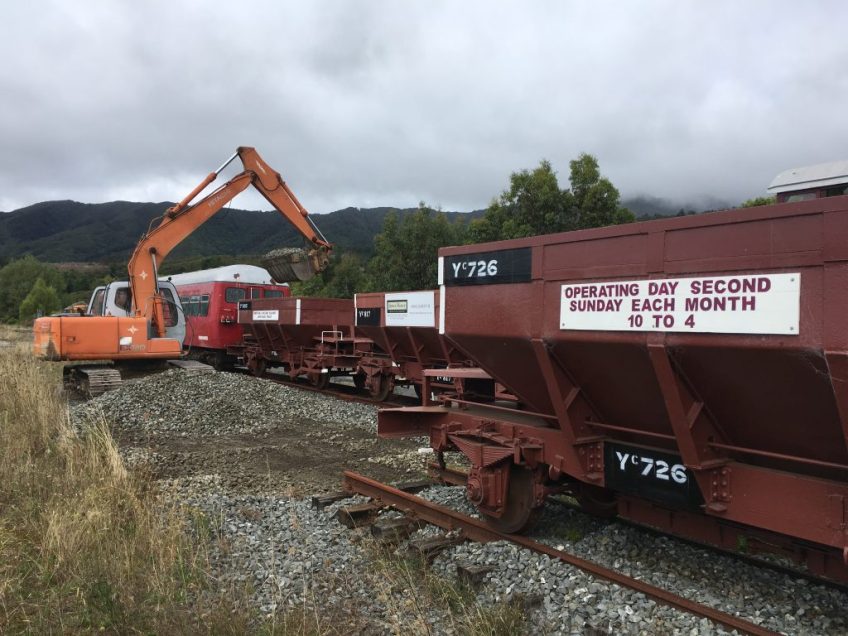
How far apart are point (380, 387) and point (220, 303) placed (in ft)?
30.3

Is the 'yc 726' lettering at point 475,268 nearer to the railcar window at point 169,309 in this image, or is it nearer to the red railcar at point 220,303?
the railcar window at point 169,309

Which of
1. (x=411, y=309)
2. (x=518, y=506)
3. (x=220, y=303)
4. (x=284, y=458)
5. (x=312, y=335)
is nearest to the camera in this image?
(x=518, y=506)

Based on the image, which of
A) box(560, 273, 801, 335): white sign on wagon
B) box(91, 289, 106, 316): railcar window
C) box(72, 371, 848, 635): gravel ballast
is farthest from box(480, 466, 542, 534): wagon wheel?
box(91, 289, 106, 316): railcar window

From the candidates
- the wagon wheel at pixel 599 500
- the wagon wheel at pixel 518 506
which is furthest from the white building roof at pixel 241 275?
the wagon wheel at pixel 599 500

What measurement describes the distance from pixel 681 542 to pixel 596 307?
233 centimetres

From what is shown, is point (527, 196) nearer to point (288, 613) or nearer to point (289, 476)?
point (289, 476)

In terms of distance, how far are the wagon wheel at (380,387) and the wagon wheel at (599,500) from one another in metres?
9.45

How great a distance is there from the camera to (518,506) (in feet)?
17.7

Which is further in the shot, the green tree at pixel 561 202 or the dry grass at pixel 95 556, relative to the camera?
the green tree at pixel 561 202

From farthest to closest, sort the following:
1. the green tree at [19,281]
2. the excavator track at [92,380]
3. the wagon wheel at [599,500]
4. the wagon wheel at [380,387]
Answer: the green tree at [19,281] < the wagon wheel at [380,387] < the excavator track at [92,380] < the wagon wheel at [599,500]

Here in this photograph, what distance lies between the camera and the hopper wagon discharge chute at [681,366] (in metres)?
3.21

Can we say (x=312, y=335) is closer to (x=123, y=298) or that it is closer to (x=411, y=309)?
(x=411, y=309)

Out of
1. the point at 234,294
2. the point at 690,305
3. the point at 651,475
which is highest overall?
the point at 234,294

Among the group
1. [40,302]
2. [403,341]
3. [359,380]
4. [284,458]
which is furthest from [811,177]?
[40,302]
